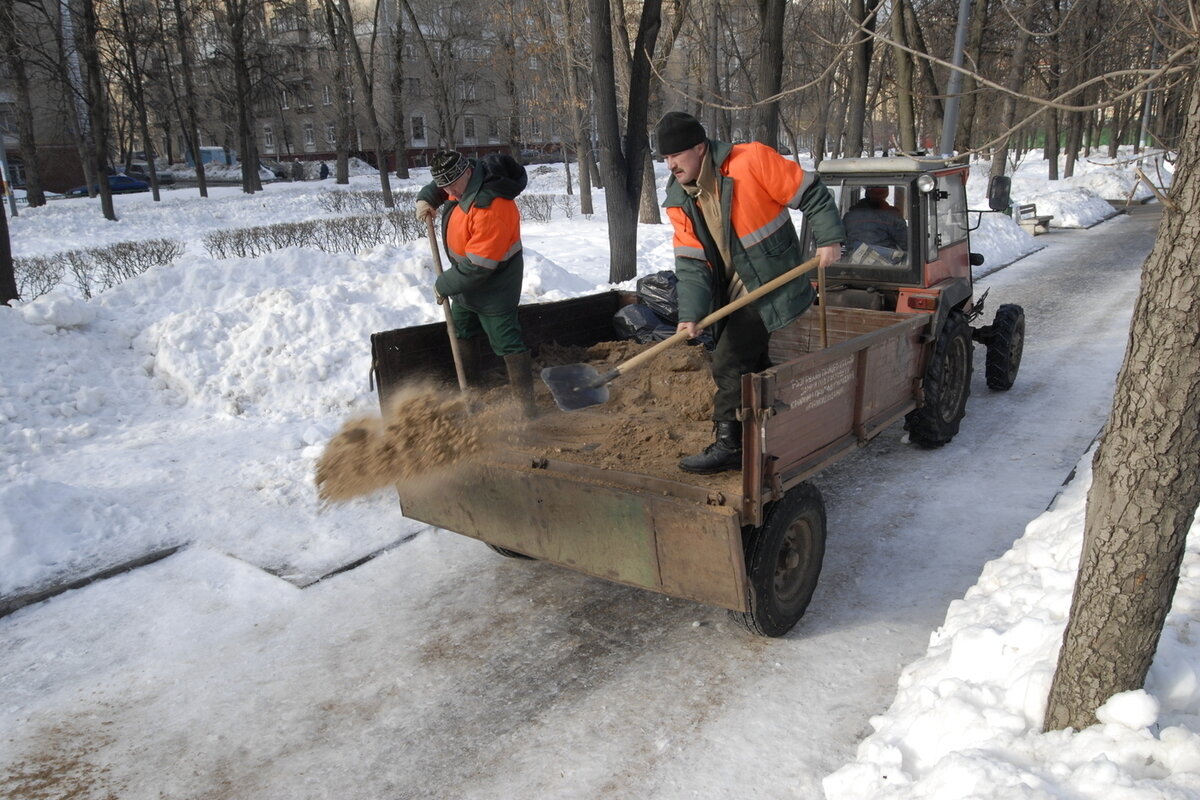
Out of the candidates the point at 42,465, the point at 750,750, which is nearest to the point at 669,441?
the point at 750,750

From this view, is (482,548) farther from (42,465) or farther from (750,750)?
(42,465)

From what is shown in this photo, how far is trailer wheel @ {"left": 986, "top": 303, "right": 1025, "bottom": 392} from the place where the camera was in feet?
24.4

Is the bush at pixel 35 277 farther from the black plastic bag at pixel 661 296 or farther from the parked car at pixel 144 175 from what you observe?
the parked car at pixel 144 175

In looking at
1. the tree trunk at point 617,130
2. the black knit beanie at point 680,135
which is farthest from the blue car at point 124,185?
the black knit beanie at point 680,135

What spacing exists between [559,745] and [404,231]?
14.0 metres

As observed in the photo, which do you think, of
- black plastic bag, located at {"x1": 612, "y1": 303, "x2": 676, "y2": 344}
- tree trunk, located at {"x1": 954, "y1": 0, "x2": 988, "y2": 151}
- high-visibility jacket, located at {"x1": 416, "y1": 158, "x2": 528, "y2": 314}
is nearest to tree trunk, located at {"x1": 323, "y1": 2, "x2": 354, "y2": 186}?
tree trunk, located at {"x1": 954, "y1": 0, "x2": 988, "y2": 151}

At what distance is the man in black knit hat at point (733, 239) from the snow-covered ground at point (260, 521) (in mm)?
1475

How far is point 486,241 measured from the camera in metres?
4.79

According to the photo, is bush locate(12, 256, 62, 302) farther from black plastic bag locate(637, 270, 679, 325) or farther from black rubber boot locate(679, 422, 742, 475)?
black rubber boot locate(679, 422, 742, 475)

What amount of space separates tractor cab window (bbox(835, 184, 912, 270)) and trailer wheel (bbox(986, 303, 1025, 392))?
5.50 feet

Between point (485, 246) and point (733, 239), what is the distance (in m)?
1.42

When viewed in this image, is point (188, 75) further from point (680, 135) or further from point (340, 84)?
point (680, 135)

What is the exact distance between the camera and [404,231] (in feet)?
53.2

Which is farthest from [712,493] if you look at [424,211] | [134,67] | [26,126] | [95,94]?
[134,67]
